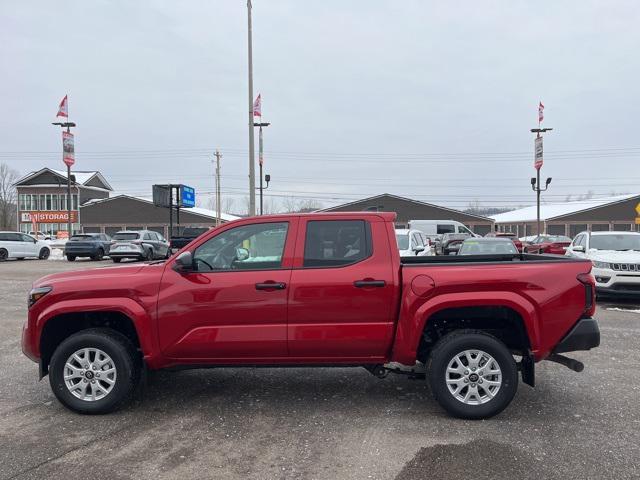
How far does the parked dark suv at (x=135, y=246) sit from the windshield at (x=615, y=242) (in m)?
17.3

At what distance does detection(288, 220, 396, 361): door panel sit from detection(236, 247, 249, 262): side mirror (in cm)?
50

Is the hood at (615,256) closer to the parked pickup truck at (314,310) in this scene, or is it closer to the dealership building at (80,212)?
the parked pickup truck at (314,310)

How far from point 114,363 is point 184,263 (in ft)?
3.73

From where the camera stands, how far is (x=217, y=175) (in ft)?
201

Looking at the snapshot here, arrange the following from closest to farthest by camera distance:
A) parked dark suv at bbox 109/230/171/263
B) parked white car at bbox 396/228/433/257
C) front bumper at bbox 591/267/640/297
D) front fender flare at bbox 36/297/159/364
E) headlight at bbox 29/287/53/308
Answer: front fender flare at bbox 36/297/159/364 < headlight at bbox 29/287/53/308 < front bumper at bbox 591/267/640/297 < parked white car at bbox 396/228/433/257 < parked dark suv at bbox 109/230/171/263

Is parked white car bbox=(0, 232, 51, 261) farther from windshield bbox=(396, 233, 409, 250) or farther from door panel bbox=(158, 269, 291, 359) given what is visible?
door panel bbox=(158, 269, 291, 359)

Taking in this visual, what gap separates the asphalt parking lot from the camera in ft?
11.9

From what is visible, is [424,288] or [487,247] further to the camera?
[487,247]

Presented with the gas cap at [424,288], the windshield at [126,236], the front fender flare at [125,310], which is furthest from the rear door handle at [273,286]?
the windshield at [126,236]

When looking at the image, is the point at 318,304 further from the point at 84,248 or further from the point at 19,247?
the point at 19,247

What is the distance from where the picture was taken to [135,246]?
78.1 ft

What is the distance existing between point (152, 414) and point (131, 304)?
1.04m

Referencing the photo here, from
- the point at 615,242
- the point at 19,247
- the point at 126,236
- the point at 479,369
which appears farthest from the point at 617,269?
the point at 19,247

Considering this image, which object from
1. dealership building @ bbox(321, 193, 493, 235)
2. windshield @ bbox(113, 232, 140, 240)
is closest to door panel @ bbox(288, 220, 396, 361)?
windshield @ bbox(113, 232, 140, 240)
